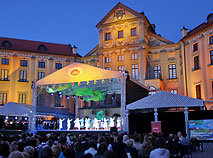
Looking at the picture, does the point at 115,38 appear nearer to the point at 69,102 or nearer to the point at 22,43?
the point at 69,102

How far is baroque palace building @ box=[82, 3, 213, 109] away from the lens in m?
26.2

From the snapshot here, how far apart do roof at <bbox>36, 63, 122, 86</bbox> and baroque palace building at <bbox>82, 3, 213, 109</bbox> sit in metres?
11.2

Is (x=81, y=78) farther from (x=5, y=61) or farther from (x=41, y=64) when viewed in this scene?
(x=5, y=61)

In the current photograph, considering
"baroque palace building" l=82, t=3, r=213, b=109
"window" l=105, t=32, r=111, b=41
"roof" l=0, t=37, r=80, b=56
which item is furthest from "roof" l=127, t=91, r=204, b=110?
"roof" l=0, t=37, r=80, b=56

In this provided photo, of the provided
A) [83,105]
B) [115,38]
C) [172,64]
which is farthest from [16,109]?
[172,64]

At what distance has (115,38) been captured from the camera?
3200 centimetres

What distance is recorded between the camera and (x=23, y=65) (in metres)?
33.2

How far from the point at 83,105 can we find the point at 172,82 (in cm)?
1150

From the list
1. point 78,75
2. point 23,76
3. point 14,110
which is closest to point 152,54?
point 78,75

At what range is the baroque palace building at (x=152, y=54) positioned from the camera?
Answer: 26.2 m

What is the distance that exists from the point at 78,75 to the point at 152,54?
1391 centimetres

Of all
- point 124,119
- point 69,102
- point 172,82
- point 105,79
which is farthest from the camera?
point 69,102

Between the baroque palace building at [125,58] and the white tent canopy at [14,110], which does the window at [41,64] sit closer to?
the baroque palace building at [125,58]

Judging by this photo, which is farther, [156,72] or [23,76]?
[23,76]
